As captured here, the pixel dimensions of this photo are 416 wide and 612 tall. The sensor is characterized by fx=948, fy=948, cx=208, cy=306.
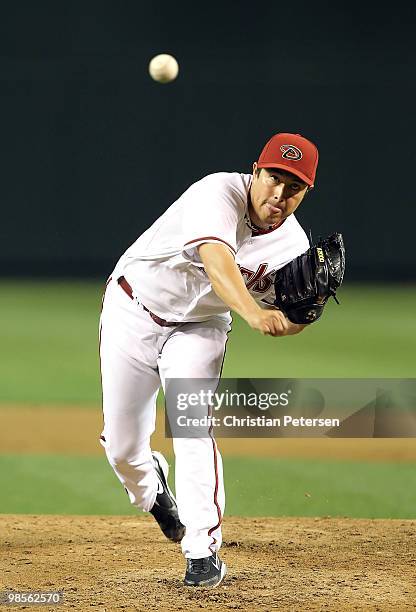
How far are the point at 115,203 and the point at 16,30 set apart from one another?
3440mm

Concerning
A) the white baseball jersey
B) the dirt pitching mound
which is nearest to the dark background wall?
the dirt pitching mound

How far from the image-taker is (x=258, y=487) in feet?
17.9

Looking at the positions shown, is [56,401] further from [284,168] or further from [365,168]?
[365,168]

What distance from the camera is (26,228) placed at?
53.9ft

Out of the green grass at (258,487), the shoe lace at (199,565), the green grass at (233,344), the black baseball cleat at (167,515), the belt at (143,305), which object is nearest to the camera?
the shoe lace at (199,565)

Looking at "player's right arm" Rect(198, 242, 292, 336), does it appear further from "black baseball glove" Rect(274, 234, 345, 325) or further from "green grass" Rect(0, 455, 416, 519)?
"green grass" Rect(0, 455, 416, 519)

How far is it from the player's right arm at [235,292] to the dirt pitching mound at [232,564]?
0.98 meters

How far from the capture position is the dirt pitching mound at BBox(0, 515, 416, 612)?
3.38 metres

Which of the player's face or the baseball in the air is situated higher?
the baseball in the air

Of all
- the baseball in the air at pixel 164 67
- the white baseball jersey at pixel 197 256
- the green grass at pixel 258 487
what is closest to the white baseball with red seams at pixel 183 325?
the white baseball jersey at pixel 197 256

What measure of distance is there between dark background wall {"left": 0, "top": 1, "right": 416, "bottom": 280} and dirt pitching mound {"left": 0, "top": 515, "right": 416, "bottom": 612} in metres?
12.0

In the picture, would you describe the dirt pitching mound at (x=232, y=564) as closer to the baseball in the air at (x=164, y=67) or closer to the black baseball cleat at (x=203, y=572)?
the black baseball cleat at (x=203, y=572)

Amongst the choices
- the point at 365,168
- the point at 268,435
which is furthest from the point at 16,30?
the point at 268,435

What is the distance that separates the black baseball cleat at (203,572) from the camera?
3.50 meters
